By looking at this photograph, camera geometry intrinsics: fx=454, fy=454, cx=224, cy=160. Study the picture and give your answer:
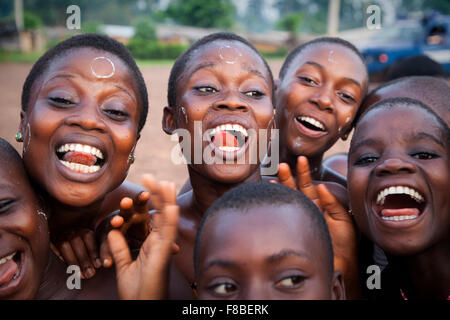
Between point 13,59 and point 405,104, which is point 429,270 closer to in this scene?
point 405,104

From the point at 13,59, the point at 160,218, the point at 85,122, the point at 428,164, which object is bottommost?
the point at 160,218

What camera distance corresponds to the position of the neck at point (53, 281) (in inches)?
87.6

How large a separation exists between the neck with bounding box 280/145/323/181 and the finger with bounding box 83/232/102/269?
166cm

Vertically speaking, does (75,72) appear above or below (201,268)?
above

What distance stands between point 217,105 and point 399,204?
3.78 ft

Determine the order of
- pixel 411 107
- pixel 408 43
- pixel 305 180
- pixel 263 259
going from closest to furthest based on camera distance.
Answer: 1. pixel 263 259
2. pixel 411 107
3. pixel 305 180
4. pixel 408 43

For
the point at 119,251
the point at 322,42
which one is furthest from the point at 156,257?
the point at 322,42

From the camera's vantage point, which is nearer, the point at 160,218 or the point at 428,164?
the point at 160,218

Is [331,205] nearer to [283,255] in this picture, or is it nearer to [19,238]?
[283,255]

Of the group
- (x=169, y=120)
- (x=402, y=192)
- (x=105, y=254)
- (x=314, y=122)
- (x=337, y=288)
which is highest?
(x=314, y=122)

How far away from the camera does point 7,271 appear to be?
1947mm
